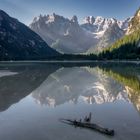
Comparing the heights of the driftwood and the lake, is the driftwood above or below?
above

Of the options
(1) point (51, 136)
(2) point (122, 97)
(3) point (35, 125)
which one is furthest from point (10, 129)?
(2) point (122, 97)

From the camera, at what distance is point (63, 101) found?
44.6m

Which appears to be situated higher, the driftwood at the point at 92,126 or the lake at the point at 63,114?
the driftwood at the point at 92,126

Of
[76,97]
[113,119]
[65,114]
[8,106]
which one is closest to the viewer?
[113,119]

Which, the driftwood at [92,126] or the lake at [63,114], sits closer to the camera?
the driftwood at [92,126]

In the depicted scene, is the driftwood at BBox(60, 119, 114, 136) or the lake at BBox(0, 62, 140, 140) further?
the lake at BBox(0, 62, 140, 140)

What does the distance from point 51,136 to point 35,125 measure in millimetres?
4352

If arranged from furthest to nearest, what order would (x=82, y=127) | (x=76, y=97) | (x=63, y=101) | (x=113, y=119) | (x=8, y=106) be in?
(x=76, y=97) → (x=63, y=101) → (x=8, y=106) → (x=113, y=119) → (x=82, y=127)

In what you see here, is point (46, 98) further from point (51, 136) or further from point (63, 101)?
point (51, 136)

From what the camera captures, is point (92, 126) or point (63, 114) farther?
point (63, 114)

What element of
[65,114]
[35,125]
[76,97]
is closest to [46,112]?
[65,114]

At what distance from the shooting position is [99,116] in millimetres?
32875

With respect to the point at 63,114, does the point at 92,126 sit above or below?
above

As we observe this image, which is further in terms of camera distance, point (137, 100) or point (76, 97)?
point (76, 97)
